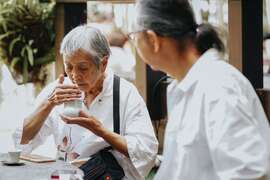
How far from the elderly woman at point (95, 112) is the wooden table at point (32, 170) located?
0.42 ft

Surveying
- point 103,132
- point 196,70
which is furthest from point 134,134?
point 196,70

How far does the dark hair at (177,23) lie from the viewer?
1.42m

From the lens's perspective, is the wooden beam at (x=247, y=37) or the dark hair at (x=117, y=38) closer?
the wooden beam at (x=247, y=37)

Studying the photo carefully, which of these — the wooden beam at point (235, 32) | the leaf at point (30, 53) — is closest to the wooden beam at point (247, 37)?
the wooden beam at point (235, 32)

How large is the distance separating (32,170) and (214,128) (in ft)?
4.18

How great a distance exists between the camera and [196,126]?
1.32 meters

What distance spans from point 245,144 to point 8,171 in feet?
4.59

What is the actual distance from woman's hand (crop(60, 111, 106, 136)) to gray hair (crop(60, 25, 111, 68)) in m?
0.28

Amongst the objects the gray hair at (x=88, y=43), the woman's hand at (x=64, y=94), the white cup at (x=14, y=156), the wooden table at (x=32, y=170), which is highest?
the gray hair at (x=88, y=43)

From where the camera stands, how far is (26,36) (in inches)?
169

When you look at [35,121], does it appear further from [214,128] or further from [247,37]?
[247,37]

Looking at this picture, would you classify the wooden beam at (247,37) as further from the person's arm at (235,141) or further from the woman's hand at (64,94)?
the person's arm at (235,141)

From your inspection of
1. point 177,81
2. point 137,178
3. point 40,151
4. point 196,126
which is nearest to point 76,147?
point 137,178

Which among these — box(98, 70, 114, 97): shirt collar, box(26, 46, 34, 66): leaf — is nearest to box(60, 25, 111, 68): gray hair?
box(98, 70, 114, 97): shirt collar
